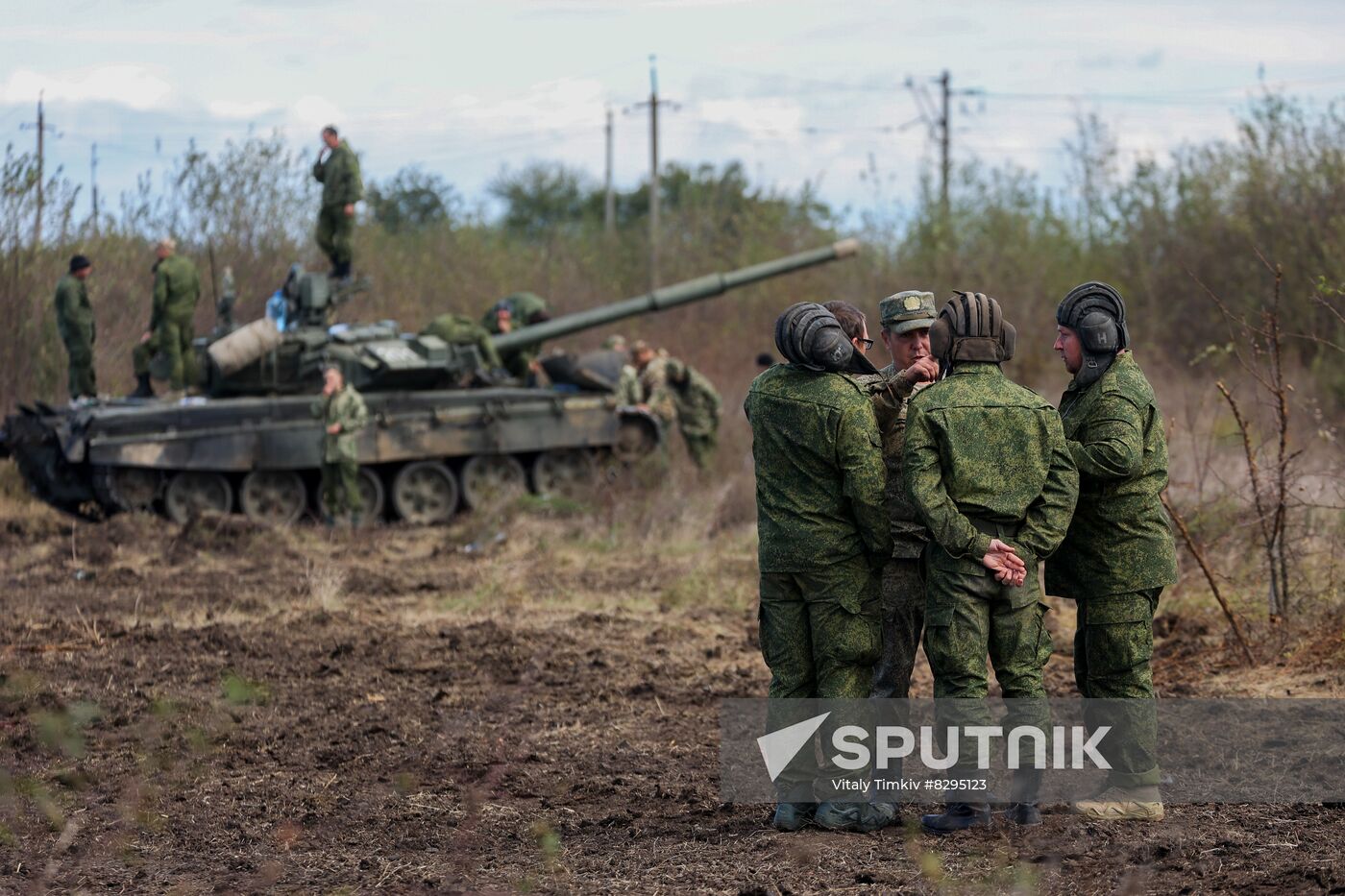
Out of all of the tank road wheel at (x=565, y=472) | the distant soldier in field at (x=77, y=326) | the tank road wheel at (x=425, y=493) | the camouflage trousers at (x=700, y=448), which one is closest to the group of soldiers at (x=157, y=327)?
the distant soldier in field at (x=77, y=326)

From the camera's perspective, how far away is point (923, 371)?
19.5ft

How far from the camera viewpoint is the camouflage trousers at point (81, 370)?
16.6 m

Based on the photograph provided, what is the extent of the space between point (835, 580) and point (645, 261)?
27456 mm

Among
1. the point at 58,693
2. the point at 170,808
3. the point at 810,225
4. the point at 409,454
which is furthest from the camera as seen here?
the point at 810,225

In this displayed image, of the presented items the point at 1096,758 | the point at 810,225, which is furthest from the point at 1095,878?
the point at 810,225

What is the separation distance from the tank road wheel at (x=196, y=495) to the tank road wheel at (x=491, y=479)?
7.92 ft

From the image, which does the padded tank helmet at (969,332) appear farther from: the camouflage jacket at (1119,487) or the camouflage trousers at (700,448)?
the camouflage trousers at (700,448)

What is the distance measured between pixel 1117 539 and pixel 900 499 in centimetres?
77

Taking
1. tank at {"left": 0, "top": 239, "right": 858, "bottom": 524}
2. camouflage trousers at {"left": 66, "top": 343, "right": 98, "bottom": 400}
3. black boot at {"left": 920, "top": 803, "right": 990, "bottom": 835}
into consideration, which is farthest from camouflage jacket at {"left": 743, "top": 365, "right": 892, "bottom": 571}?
camouflage trousers at {"left": 66, "top": 343, "right": 98, "bottom": 400}

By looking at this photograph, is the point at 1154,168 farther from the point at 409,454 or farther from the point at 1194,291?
the point at 409,454

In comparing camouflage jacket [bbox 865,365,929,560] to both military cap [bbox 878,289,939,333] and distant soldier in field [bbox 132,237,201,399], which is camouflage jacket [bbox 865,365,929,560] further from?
distant soldier in field [bbox 132,237,201,399]

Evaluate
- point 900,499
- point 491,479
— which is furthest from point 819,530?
point 491,479

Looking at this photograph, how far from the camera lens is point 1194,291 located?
2472 cm

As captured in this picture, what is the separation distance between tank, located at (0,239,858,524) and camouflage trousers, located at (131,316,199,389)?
173 millimetres
